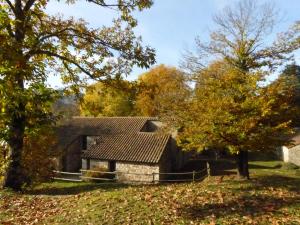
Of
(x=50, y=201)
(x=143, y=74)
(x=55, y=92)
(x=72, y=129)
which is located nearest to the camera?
(x=55, y=92)

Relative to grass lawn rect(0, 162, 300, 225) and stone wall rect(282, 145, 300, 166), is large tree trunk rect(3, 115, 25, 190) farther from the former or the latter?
stone wall rect(282, 145, 300, 166)

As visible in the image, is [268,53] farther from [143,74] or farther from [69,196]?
[143,74]

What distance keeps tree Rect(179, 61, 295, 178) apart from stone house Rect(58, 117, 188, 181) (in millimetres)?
10594

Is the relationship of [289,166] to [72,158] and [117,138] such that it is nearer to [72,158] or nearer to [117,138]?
[117,138]

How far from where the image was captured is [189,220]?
9422 millimetres

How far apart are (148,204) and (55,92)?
16.9 feet

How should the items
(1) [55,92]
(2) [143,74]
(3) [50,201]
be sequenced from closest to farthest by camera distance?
(1) [55,92] → (3) [50,201] → (2) [143,74]

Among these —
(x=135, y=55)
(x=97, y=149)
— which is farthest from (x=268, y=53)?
(x=97, y=149)

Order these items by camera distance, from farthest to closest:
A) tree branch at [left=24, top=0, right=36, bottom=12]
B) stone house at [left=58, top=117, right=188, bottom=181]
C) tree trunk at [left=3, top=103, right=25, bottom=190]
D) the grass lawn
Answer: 1. stone house at [left=58, top=117, right=188, bottom=181]
2. tree trunk at [left=3, top=103, right=25, bottom=190]
3. tree branch at [left=24, top=0, right=36, bottom=12]
4. the grass lawn

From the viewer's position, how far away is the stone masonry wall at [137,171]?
97.1 feet

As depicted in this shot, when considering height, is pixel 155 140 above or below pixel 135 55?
below

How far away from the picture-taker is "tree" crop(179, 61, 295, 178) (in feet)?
48.0

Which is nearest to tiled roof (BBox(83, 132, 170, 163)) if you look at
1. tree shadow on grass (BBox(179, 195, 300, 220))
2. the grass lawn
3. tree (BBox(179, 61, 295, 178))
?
tree (BBox(179, 61, 295, 178))

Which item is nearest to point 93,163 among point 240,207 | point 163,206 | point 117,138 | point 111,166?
point 111,166
